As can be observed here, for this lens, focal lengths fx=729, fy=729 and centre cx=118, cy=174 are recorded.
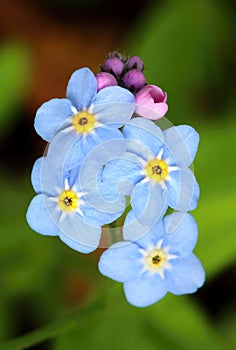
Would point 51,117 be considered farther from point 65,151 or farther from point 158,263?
point 158,263

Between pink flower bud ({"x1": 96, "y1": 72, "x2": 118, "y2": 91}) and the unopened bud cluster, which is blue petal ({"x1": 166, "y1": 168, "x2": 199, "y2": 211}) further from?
pink flower bud ({"x1": 96, "y1": 72, "x2": 118, "y2": 91})

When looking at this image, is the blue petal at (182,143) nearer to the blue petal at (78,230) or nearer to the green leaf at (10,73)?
the blue petal at (78,230)

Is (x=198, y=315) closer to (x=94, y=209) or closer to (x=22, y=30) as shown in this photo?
(x=94, y=209)

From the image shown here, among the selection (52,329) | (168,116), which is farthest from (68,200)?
(168,116)

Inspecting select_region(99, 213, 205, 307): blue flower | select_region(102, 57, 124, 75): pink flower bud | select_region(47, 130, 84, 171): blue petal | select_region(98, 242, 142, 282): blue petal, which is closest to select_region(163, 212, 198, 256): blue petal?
select_region(99, 213, 205, 307): blue flower

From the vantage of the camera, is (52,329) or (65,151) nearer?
(65,151)

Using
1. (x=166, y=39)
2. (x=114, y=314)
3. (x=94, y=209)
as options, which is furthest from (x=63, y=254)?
(x=94, y=209)
